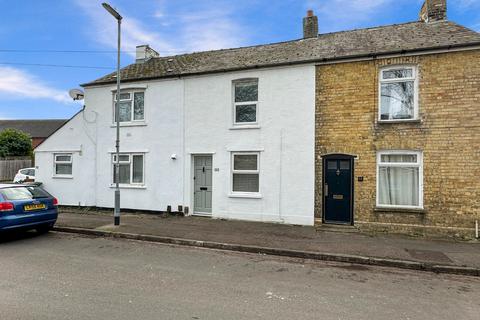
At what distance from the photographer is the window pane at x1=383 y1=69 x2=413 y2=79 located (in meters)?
10.2

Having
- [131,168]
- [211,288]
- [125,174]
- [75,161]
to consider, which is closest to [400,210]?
[211,288]

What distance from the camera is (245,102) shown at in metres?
12.1

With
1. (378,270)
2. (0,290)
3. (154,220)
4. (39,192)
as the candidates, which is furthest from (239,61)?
(0,290)

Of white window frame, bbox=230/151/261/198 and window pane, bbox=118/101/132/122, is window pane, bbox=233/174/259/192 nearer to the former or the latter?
white window frame, bbox=230/151/261/198

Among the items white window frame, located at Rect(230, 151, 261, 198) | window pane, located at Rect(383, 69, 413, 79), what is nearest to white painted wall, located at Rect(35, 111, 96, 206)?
white window frame, located at Rect(230, 151, 261, 198)

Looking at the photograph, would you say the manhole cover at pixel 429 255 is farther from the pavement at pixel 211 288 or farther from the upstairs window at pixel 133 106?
the upstairs window at pixel 133 106

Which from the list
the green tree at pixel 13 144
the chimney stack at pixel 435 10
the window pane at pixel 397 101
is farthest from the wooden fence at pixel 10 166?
the chimney stack at pixel 435 10

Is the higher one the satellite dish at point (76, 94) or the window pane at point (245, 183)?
the satellite dish at point (76, 94)

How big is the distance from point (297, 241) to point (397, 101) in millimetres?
5510

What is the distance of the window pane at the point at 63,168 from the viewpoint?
1488 cm

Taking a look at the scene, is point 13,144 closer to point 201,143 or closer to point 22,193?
point 22,193

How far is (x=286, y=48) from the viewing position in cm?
1317

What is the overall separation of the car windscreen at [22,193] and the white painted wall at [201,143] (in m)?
4.23

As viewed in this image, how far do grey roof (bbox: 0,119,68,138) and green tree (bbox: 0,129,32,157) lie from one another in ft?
67.2
